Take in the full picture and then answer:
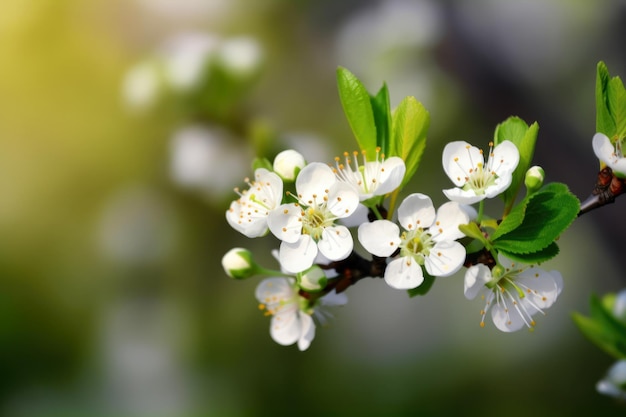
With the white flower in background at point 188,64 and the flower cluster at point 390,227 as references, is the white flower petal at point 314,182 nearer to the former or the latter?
the flower cluster at point 390,227

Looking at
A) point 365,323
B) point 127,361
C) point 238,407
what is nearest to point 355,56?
point 365,323

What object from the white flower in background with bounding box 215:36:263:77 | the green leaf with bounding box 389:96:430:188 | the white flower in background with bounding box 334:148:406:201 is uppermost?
the white flower in background with bounding box 215:36:263:77

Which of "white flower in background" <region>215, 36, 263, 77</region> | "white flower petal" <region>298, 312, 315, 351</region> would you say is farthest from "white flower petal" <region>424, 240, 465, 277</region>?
"white flower in background" <region>215, 36, 263, 77</region>

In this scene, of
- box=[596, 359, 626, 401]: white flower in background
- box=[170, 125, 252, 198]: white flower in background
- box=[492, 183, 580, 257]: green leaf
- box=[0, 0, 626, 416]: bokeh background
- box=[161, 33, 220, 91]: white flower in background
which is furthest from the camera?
box=[0, 0, 626, 416]: bokeh background

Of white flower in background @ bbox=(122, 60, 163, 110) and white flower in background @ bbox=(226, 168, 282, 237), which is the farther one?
white flower in background @ bbox=(122, 60, 163, 110)

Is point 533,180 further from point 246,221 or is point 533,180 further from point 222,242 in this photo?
point 222,242

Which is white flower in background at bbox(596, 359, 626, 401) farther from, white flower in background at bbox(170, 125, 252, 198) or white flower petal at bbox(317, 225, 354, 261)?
white flower in background at bbox(170, 125, 252, 198)

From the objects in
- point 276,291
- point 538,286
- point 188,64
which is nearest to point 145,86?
point 188,64
